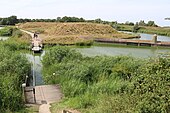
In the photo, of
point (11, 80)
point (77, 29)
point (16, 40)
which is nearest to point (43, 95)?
point (11, 80)

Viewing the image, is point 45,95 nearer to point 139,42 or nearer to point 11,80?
point 11,80

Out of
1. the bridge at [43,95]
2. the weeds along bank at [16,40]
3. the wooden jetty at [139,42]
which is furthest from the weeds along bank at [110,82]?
the wooden jetty at [139,42]

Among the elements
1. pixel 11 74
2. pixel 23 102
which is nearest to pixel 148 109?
pixel 23 102

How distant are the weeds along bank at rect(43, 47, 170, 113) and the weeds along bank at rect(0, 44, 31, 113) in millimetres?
2019

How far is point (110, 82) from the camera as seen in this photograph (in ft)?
66.3

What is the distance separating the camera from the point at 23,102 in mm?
18562

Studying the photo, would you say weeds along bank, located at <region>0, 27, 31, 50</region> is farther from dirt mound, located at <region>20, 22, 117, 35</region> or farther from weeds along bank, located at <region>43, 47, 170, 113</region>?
weeds along bank, located at <region>43, 47, 170, 113</region>

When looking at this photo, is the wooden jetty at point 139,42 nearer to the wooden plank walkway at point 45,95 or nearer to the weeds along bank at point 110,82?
the weeds along bank at point 110,82

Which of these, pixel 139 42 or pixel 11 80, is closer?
pixel 11 80

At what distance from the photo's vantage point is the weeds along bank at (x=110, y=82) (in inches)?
406

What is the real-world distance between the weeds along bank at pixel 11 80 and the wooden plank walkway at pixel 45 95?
0.74 metres

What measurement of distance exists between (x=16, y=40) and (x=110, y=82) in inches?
1400

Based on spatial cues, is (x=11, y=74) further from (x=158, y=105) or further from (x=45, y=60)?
(x=158, y=105)

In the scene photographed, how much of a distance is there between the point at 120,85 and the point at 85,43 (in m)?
34.5
